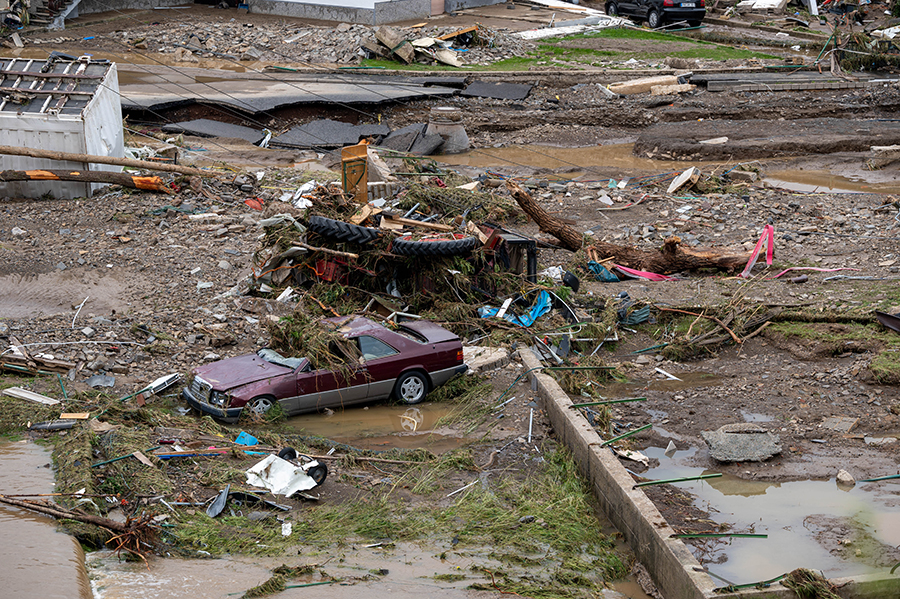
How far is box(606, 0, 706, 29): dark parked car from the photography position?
37656 mm

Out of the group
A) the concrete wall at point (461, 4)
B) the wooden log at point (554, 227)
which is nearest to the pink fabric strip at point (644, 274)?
the wooden log at point (554, 227)

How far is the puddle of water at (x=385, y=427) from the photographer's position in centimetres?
952

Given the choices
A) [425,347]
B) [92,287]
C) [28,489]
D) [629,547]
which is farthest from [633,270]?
[28,489]

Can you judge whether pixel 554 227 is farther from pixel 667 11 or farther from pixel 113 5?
pixel 113 5

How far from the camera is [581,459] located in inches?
345

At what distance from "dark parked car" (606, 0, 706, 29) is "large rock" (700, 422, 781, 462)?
32907 mm

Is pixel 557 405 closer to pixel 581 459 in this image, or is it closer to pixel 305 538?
pixel 581 459

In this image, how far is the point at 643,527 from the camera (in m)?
7.24

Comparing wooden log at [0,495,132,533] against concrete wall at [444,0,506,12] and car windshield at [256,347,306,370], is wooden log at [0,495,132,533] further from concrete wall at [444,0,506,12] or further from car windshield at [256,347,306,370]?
concrete wall at [444,0,506,12]

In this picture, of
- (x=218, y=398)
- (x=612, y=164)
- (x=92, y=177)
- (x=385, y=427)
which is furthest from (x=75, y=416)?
(x=612, y=164)

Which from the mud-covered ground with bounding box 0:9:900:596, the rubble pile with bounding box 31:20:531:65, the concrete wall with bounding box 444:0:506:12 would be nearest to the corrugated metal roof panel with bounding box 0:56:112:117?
the mud-covered ground with bounding box 0:9:900:596

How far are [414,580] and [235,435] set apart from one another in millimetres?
3334

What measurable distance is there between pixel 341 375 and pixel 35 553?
14.1 ft

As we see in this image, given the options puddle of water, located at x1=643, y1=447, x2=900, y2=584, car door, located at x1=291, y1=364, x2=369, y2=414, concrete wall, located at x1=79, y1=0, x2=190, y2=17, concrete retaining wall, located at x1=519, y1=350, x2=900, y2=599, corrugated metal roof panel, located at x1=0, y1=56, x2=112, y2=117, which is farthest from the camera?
concrete wall, located at x1=79, y1=0, x2=190, y2=17
